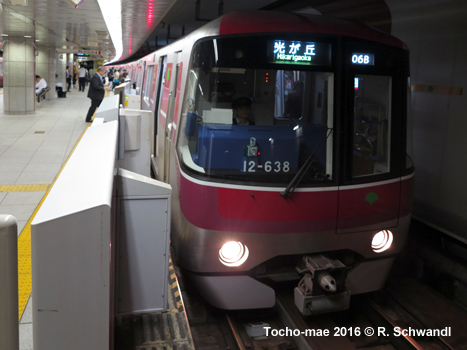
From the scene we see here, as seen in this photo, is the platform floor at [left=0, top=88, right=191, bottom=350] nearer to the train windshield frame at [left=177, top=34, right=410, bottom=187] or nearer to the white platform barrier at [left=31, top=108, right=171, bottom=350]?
the train windshield frame at [left=177, top=34, right=410, bottom=187]

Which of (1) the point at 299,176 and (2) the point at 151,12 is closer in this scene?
(1) the point at 299,176

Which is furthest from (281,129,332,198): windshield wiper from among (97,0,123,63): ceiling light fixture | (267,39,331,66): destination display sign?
(97,0,123,63): ceiling light fixture

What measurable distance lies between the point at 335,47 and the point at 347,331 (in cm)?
228

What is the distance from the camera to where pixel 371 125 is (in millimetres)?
4133

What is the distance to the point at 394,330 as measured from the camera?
13.2 feet

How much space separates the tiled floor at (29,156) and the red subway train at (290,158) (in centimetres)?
154

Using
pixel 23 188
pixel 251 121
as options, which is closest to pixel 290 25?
pixel 251 121

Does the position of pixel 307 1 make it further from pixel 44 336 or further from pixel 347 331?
pixel 44 336

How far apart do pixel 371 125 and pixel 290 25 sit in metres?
1.04

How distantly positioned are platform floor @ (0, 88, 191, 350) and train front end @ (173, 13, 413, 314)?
0.69m

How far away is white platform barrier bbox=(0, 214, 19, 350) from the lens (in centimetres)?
162

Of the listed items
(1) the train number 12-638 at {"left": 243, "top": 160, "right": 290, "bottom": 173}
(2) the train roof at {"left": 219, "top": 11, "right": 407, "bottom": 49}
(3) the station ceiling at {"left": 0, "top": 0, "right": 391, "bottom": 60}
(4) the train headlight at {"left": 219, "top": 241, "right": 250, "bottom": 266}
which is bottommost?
(4) the train headlight at {"left": 219, "top": 241, "right": 250, "bottom": 266}

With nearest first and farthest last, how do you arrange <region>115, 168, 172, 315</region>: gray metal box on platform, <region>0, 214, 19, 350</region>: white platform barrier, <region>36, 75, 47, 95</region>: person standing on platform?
<region>0, 214, 19, 350</region>: white platform barrier → <region>115, 168, 172, 315</region>: gray metal box on platform → <region>36, 75, 47, 95</region>: person standing on platform

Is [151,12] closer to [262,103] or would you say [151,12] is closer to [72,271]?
[262,103]
